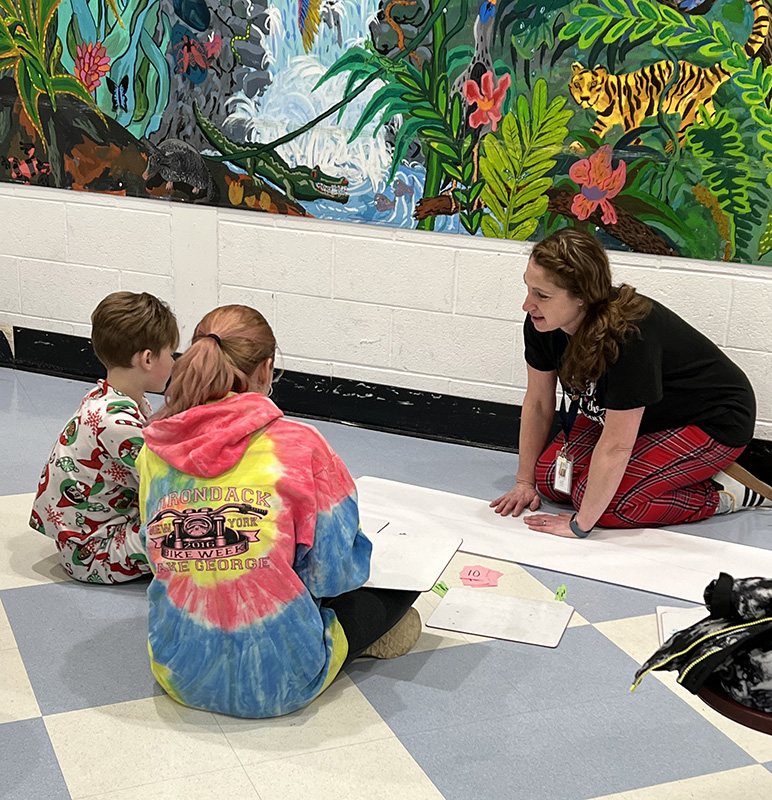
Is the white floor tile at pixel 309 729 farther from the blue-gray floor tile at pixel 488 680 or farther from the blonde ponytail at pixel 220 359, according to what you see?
the blonde ponytail at pixel 220 359

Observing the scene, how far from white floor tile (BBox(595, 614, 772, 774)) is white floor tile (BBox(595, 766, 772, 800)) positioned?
0.08m

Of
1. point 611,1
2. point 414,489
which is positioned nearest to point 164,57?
point 611,1

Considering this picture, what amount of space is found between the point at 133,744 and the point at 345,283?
2.17 meters

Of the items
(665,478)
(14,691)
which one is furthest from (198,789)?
(665,478)

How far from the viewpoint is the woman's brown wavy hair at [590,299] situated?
2699 mm

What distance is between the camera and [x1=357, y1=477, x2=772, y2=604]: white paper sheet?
8.93 feet

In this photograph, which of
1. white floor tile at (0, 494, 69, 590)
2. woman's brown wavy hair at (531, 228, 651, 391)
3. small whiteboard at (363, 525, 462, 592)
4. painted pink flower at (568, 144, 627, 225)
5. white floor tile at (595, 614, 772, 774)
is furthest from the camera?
painted pink flower at (568, 144, 627, 225)

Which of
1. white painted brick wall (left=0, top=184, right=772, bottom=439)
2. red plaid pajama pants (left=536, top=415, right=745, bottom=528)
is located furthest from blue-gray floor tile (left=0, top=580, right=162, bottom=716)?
white painted brick wall (left=0, top=184, right=772, bottom=439)

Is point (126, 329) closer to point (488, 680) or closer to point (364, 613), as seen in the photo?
point (364, 613)

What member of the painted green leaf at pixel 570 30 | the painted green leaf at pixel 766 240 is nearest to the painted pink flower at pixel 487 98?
the painted green leaf at pixel 570 30

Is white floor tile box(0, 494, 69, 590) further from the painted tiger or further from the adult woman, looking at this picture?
the painted tiger

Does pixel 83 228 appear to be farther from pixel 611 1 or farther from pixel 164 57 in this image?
pixel 611 1

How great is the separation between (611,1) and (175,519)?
2212mm

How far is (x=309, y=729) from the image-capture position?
197 cm
